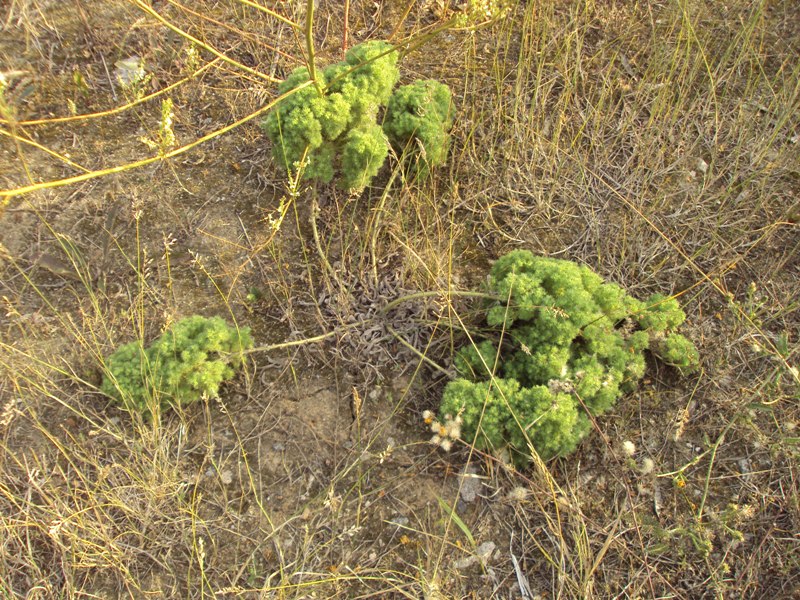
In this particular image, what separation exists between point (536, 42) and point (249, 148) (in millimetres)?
1729

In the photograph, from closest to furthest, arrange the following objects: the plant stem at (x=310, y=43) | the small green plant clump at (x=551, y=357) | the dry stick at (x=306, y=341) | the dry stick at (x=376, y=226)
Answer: the plant stem at (x=310, y=43)
the small green plant clump at (x=551, y=357)
the dry stick at (x=306, y=341)
the dry stick at (x=376, y=226)

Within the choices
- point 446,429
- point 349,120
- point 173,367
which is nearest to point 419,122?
point 349,120

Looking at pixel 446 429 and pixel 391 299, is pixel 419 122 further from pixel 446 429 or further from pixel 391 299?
pixel 446 429

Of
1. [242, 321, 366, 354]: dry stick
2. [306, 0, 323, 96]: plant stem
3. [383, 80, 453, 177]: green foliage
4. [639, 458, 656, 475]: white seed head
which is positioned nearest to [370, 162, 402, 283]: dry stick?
[383, 80, 453, 177]: green foliage

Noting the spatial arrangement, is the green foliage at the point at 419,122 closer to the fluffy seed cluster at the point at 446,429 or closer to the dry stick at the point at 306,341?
the dry stick at the point at 306,341

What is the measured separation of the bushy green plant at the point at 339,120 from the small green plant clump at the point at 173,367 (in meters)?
0.77

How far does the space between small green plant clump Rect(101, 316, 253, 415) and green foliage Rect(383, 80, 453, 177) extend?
1.19 meters

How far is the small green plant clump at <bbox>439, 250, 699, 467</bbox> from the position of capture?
2.15 metres

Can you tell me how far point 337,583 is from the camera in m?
2.08

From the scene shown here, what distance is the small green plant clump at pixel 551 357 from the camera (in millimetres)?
2146

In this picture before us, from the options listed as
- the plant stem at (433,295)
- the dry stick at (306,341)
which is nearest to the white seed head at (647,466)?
the plant stem at (433,295)

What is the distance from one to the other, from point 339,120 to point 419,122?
0.42 m

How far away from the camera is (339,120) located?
246cm

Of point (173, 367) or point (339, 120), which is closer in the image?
point (173, 367)
